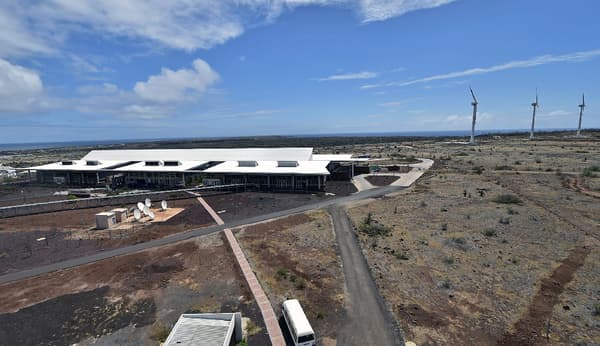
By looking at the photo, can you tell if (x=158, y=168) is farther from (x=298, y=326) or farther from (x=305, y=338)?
(x=305, y=338)

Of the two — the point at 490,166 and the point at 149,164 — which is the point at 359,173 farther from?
the point at 149,164

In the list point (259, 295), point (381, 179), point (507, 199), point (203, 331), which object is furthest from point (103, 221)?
point (507, 199)

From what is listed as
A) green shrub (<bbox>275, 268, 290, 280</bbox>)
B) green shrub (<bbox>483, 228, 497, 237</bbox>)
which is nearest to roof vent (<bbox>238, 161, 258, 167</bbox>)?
green shrub (<bbox>275, 268, 290, 280</bbox>)

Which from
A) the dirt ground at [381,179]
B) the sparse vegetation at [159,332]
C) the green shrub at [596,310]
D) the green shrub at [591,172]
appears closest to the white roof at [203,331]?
the sparse vegetation at [159,332]

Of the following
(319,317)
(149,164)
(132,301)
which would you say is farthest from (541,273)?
(149,164)

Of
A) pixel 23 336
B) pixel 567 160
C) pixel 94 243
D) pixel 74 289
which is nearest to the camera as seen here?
pixel 23 336

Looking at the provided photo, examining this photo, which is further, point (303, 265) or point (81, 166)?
point (81, 166)

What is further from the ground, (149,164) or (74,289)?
(149,164)
